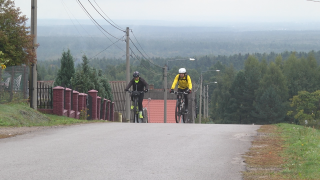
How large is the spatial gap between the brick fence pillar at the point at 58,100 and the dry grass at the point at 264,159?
12644mm

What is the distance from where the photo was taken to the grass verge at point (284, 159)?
7480 millimetres

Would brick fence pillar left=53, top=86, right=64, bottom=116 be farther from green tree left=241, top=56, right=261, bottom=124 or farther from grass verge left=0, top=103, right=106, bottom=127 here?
green tree left=241, top=56, right=261, bottom=124

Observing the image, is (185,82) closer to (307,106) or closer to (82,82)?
(82,82)

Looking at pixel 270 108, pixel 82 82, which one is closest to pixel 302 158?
pixel 82 82

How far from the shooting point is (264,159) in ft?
29.5

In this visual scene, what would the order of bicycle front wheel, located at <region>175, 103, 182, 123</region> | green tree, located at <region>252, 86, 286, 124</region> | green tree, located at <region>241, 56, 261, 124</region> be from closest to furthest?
bicycle front wheel, located at <region>175, 103, 182, 123</region> → green tree, located at <region>252, 86, 286, 124</region> → green tree, located at <region>241, 56, 261, 124</region>

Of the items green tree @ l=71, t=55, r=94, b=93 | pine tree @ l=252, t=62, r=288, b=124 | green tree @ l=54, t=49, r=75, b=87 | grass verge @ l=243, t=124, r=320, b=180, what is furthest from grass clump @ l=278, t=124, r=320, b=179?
pine tree @ l=252, t=62, r=288, b=124

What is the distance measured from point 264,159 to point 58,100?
50.8 ft

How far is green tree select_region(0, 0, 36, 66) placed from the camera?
19.2 meters

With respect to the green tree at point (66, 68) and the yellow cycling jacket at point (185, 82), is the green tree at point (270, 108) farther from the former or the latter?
the yellow cycling jacket at point (185, 82)

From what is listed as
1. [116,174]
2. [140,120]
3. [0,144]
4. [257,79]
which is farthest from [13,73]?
[257,79]

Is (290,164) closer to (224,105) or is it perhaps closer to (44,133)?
(44,133)

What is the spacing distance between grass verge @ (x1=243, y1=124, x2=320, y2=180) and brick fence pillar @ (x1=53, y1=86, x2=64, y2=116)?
1297cm

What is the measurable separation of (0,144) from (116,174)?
4.05m
